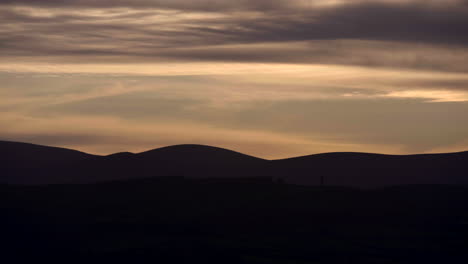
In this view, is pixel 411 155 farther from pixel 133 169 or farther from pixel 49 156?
pixel 49 156

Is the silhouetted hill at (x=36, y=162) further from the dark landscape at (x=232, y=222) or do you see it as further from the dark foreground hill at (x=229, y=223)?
the dark landscape at (x=232, y=222)

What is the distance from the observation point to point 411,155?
173 metres

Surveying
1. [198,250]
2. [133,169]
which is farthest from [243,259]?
[133,169]

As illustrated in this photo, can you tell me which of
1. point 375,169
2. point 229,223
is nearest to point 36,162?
point 375,169

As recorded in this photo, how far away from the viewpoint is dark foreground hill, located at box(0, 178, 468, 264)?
193ft

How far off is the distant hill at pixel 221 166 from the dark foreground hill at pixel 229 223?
5231 centimetres

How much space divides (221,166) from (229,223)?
88.7m

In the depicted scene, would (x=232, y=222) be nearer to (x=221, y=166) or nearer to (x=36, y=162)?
(x=221, y=166)

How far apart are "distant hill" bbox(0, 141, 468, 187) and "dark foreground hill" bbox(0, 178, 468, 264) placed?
5231 cm

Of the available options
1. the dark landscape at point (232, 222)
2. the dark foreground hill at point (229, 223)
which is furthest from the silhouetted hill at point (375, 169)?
the dark landscape at point (232, 222)

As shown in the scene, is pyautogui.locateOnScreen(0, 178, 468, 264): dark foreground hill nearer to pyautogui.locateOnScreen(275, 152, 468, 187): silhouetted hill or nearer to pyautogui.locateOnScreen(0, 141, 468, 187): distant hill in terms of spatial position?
pyautogui.locateOnScreen(275, 152, 468, 187): silhouetted hill

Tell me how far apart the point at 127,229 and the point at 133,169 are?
270 feet

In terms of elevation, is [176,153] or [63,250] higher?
[176,153]

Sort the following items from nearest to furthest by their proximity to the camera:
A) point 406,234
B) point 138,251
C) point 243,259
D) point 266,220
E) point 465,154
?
point 243,259 < point 138,251 < point 406,234 < point 266,220 < point 465,154
